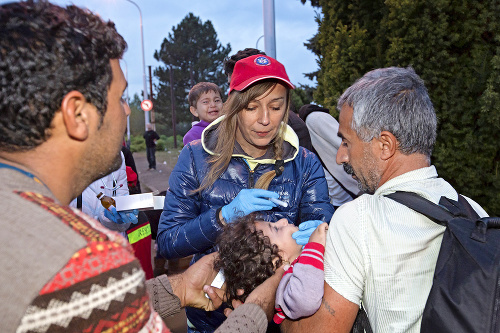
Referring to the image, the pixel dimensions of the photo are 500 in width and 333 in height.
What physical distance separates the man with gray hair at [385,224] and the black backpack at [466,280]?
116 millimetres

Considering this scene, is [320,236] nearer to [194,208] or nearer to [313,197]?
[313,197]

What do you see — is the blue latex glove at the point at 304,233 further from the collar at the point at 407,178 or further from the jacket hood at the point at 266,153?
the collar at the point at 407,178

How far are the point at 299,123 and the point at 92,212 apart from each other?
6.78 ft

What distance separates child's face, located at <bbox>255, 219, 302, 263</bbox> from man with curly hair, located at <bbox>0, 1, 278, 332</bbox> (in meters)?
1.14

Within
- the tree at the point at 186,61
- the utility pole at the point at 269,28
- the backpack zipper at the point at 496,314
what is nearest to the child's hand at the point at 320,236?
the backpack zipper at the point at 496,314

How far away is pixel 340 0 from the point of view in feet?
20.8

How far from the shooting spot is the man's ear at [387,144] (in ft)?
5.73

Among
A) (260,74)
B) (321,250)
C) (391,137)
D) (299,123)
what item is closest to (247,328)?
(321,250)

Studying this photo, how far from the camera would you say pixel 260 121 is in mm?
2441

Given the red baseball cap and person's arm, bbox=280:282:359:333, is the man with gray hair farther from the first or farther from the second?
the red baseball cap

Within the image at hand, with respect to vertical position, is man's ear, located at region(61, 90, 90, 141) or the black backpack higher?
man's ear, located at region(61, 90, 90, 141)

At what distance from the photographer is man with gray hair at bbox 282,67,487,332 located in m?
1.50

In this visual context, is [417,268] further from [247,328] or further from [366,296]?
[247,328]

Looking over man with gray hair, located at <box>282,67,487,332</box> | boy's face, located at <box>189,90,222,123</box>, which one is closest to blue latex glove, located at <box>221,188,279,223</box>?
man with gray hair, located at <box>282,67,487,332</box>
